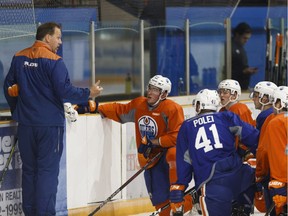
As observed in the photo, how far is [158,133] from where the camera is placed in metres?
8.59

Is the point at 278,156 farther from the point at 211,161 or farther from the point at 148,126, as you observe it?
the point at 148,126

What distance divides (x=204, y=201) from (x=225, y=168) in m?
0.25

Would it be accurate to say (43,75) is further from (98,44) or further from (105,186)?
(98,44)

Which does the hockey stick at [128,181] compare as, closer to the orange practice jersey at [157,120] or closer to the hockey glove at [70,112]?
the orange practice jersey at [157,120]

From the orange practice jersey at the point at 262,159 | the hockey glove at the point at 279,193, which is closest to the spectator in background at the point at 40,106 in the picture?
the orange practice jersey at the point at 262,159

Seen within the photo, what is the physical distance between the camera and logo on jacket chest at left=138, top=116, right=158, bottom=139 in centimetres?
859

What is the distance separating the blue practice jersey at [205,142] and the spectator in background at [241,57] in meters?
3.88

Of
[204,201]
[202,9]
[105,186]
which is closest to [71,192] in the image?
[105,186]

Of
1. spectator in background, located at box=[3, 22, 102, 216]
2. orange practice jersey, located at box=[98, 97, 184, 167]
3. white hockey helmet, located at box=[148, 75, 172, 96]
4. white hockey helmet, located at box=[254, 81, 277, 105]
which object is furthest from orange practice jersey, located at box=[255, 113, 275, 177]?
spectator in background, located at box=[3, 22, 102, 216]

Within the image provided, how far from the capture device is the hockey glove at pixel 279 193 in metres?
7.06

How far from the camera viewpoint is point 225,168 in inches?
289

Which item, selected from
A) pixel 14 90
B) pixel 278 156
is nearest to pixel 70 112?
pixel 14 90

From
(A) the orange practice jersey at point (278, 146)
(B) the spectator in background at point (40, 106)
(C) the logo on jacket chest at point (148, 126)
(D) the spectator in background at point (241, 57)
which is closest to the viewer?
(A) the orange practice jersey at point (278, 146)

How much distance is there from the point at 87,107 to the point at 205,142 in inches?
71.4
